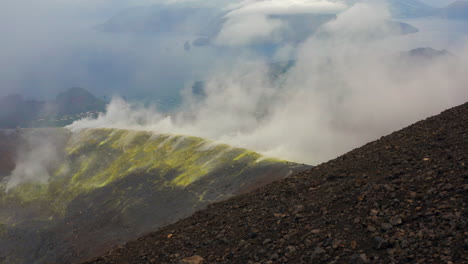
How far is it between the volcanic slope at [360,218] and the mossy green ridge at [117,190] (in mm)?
58366

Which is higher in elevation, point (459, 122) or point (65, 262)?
point (459, 122)

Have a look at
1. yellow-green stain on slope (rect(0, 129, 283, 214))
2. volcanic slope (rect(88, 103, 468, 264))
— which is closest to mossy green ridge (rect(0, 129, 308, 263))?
yellow-green stain on slope (rect(0, 129, 283, 214))

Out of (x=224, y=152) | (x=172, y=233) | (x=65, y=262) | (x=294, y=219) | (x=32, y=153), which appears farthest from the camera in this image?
(x=32, y=153)

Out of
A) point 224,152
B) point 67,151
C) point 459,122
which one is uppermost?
point 67,151

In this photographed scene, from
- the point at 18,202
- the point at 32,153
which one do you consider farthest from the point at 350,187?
the point at 32,153

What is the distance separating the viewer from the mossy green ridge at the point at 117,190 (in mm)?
88250

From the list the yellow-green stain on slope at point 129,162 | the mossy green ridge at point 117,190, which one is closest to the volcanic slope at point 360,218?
the mossy green ridge at point 117,190

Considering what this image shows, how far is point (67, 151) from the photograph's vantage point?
Answer: 165m

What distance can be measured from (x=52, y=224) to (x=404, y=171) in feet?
367

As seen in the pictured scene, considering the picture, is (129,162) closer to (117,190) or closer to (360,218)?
(117,190)

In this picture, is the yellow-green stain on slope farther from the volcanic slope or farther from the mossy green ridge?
the volcanic slope

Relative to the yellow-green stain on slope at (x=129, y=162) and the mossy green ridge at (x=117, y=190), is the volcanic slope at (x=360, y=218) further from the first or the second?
the yellow-green stain on slope at (x=129, y=162)

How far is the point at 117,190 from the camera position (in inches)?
4510

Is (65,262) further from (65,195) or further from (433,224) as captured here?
(433,224)
